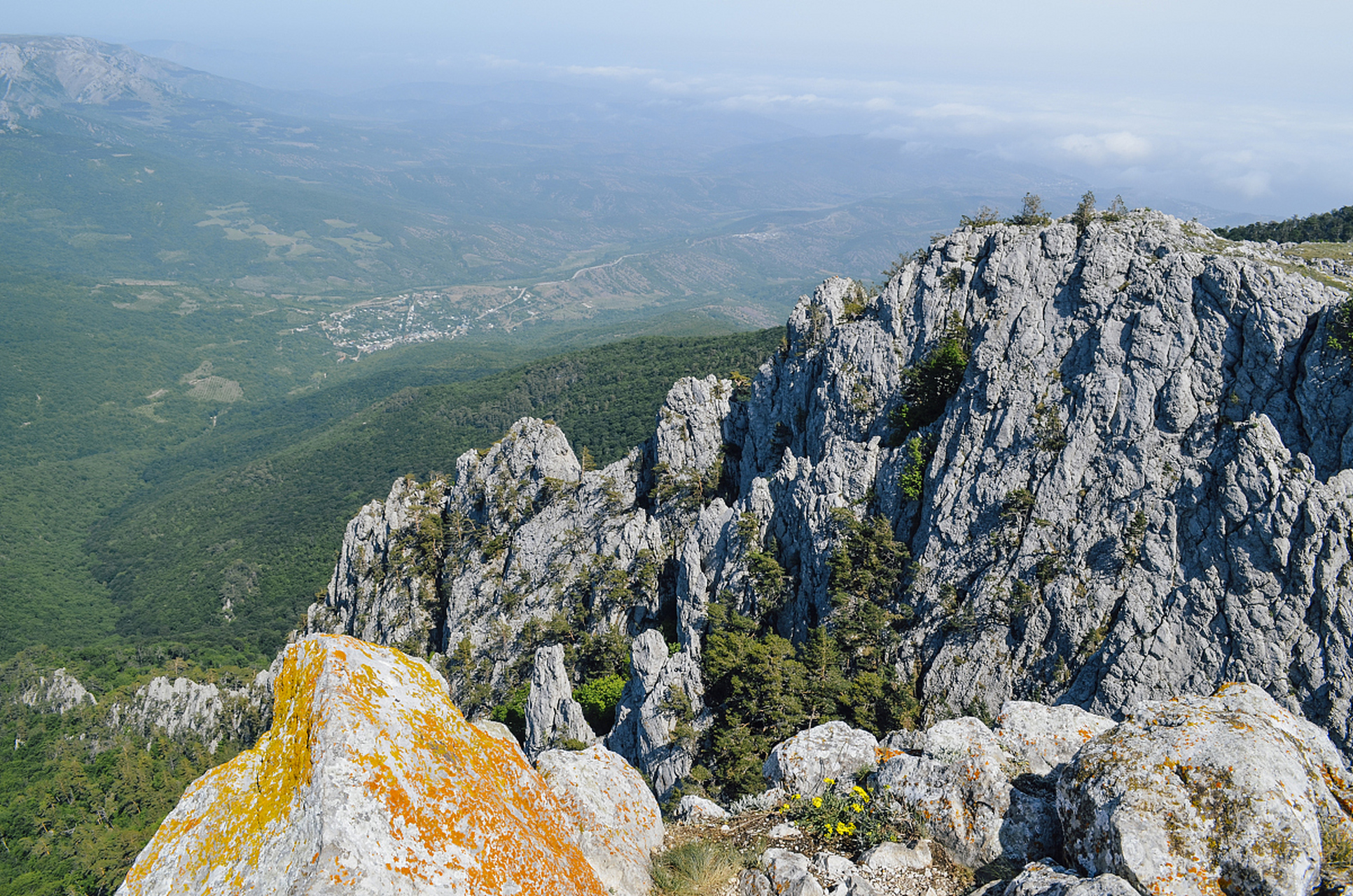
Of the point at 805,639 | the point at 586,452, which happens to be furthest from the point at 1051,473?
the point at 586,452

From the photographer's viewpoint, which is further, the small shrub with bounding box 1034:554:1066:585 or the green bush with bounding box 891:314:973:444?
the green bush with bounding box 891:314:973:444

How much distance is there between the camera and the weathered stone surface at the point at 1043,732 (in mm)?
14875

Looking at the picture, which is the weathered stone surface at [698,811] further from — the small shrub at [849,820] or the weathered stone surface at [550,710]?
the weathered stone surface at [550,710]

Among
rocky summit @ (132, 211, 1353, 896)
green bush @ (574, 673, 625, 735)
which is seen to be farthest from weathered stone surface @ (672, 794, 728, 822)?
green bush @ (574, 673, 625, 735)

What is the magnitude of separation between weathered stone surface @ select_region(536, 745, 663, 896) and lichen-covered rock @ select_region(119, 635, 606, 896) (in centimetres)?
176

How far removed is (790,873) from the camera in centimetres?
1212

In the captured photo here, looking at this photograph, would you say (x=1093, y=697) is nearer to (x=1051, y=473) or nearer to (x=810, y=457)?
(x=1051, y=473)

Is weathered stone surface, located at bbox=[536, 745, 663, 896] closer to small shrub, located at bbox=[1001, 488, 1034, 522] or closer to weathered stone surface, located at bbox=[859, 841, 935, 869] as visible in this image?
weathered stone surface, located at bbox=[859, 841, 935, 869]

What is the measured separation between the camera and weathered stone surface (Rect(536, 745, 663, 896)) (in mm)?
12625

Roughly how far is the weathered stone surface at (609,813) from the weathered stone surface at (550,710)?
98.3 ft

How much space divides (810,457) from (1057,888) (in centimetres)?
3925

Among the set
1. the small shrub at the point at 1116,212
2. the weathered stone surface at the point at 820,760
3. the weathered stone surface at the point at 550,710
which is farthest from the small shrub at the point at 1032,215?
the weathered stone surface at the point at 550,710

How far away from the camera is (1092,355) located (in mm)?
35094

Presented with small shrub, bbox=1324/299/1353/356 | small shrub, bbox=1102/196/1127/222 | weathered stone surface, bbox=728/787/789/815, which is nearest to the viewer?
weathered stone surface, bbox=728/787/789/815
